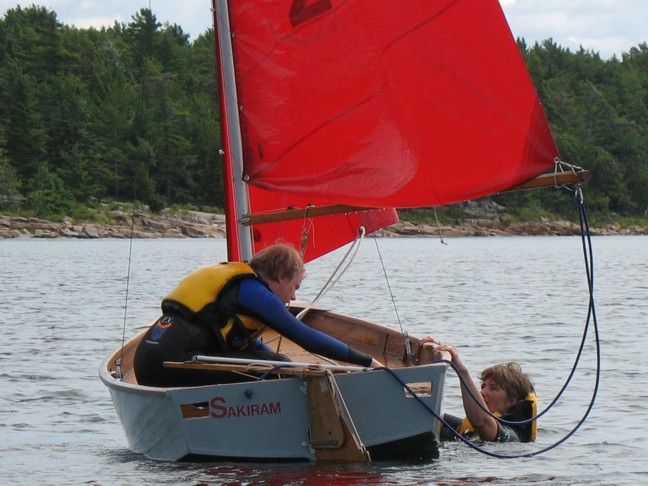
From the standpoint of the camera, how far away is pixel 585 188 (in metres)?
94.1

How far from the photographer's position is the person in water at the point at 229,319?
288 inches

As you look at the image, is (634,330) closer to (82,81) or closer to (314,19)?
(314,19)

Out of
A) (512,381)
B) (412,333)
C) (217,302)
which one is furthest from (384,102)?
(412,333)

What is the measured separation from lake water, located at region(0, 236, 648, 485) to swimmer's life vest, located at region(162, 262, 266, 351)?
0.85 m

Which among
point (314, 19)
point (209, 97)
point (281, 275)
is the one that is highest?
point (209, 97)

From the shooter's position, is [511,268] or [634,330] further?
[511,268]

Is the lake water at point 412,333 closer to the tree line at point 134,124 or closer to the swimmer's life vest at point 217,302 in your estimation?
the swimmer's life vest at point 217,302

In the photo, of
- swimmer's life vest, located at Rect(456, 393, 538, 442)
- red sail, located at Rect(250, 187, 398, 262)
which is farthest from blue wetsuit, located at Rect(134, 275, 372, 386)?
red sail, located at Rect(250, 187, 398, 262)

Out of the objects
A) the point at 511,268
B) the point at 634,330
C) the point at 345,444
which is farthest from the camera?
the point at 511,268

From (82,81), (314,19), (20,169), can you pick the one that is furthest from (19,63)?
(314,19)

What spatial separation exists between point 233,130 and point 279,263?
2.16 m

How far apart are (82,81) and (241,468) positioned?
265 ft

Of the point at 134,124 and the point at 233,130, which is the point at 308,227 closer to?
the point at 233,130

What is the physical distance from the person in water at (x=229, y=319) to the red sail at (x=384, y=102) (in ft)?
4.53
